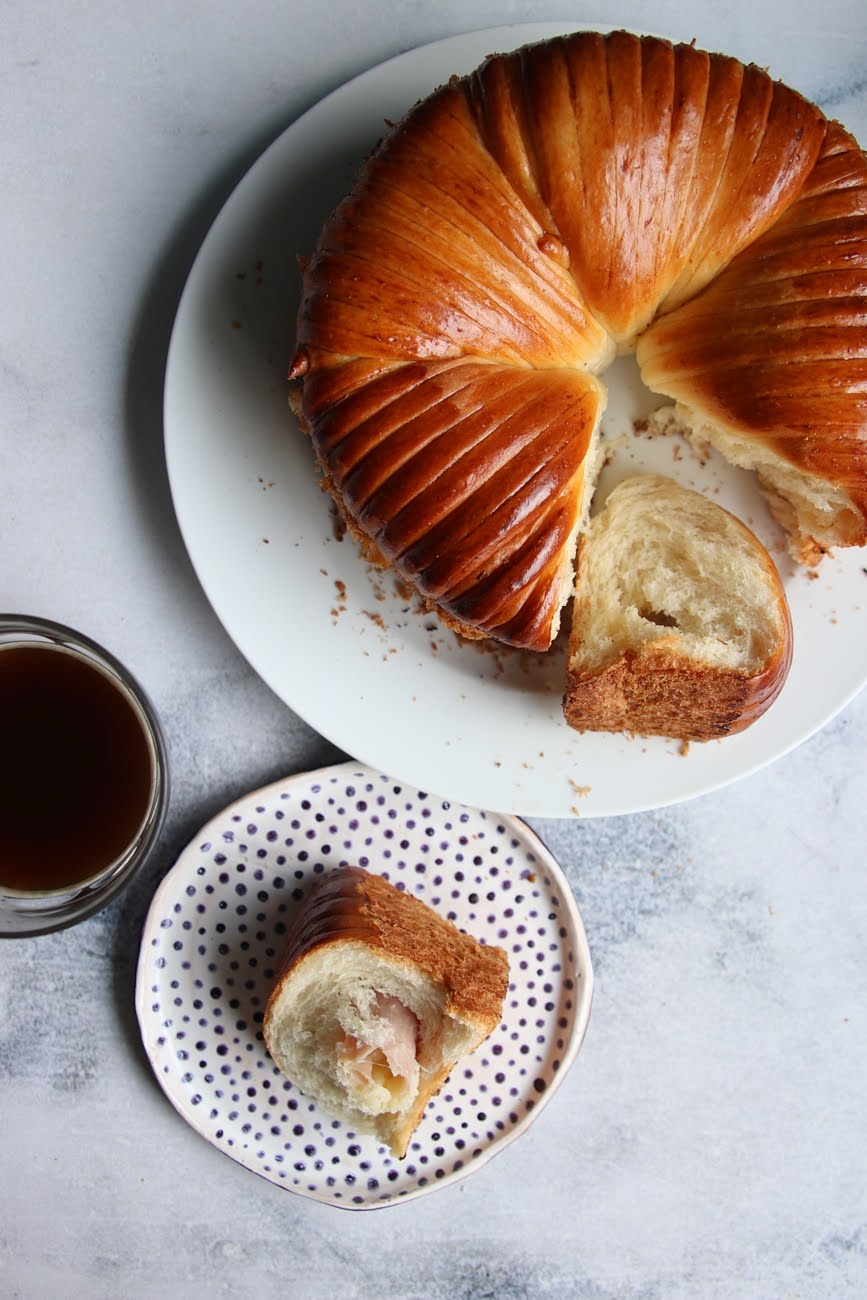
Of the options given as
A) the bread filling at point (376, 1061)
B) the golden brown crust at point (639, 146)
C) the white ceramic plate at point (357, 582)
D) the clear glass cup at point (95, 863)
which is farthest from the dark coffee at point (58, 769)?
the golden brown crust at point (639, 146)

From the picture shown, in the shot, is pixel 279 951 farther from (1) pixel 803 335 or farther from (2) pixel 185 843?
(1) pixel 803 335

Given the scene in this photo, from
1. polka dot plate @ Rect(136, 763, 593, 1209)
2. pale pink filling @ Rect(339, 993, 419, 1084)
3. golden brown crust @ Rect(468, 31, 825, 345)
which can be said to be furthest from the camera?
polka dot plate @ Rect(136, 763, 593, 1209)

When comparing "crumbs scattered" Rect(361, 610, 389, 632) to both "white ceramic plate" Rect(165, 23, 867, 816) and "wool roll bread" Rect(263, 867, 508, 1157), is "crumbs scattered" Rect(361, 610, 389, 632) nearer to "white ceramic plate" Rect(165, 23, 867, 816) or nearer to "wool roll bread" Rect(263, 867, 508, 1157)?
"white ceramic plate" Rect(165, 23, 867, 816)

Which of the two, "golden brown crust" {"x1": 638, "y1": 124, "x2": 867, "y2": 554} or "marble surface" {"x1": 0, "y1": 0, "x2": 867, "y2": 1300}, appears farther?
"marble surface" {"x1": 0, "y1": 0, "x2": 867, "y2": 1300}

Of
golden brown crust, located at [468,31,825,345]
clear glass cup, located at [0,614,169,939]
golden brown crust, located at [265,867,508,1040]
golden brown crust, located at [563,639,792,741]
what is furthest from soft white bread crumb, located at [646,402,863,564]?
clear glass cup, located at [0,614,169,939]

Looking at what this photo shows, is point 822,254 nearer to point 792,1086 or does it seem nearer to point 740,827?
point 740,827

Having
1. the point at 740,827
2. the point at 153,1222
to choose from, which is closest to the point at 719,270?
the point at 740,827

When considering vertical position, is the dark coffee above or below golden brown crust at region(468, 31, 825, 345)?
below
